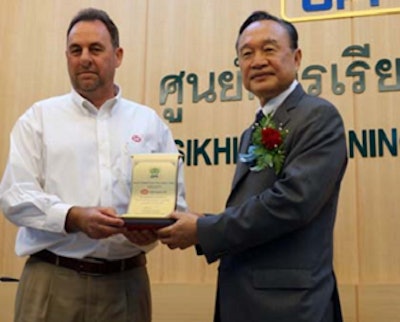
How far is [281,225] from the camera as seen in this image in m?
1.79

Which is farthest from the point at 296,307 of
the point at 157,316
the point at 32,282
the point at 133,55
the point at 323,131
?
the point at 133,55

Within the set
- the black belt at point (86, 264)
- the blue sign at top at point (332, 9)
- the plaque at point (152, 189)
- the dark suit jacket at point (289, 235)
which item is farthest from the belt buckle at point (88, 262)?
the blue sign at top at point (332, 9)

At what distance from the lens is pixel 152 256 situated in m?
3.48

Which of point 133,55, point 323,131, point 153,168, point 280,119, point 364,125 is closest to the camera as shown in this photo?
point 323,131

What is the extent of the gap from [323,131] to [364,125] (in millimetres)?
1492

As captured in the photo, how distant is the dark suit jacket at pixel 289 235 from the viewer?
179 cm

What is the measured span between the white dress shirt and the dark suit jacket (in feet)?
→ 1.62

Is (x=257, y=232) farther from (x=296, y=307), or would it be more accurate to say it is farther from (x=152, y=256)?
(x=152, y=256)

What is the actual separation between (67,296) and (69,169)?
0.47 metres

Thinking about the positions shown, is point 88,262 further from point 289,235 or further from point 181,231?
point 289,235

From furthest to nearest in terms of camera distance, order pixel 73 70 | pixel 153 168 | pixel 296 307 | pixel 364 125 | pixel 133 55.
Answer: pixel 133 55
pixel 364 125
pixel 73 70
pixel 153 168
pixel 296 307

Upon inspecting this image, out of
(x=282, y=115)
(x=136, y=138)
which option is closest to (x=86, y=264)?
(x=136, y=138)

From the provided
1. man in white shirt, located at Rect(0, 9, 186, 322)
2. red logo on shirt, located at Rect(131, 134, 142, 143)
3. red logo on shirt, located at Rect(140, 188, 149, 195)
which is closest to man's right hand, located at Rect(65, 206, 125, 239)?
man in white shirt, located at Rect(0, 9, 186, 322)

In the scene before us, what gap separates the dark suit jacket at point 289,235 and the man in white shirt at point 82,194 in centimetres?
37
